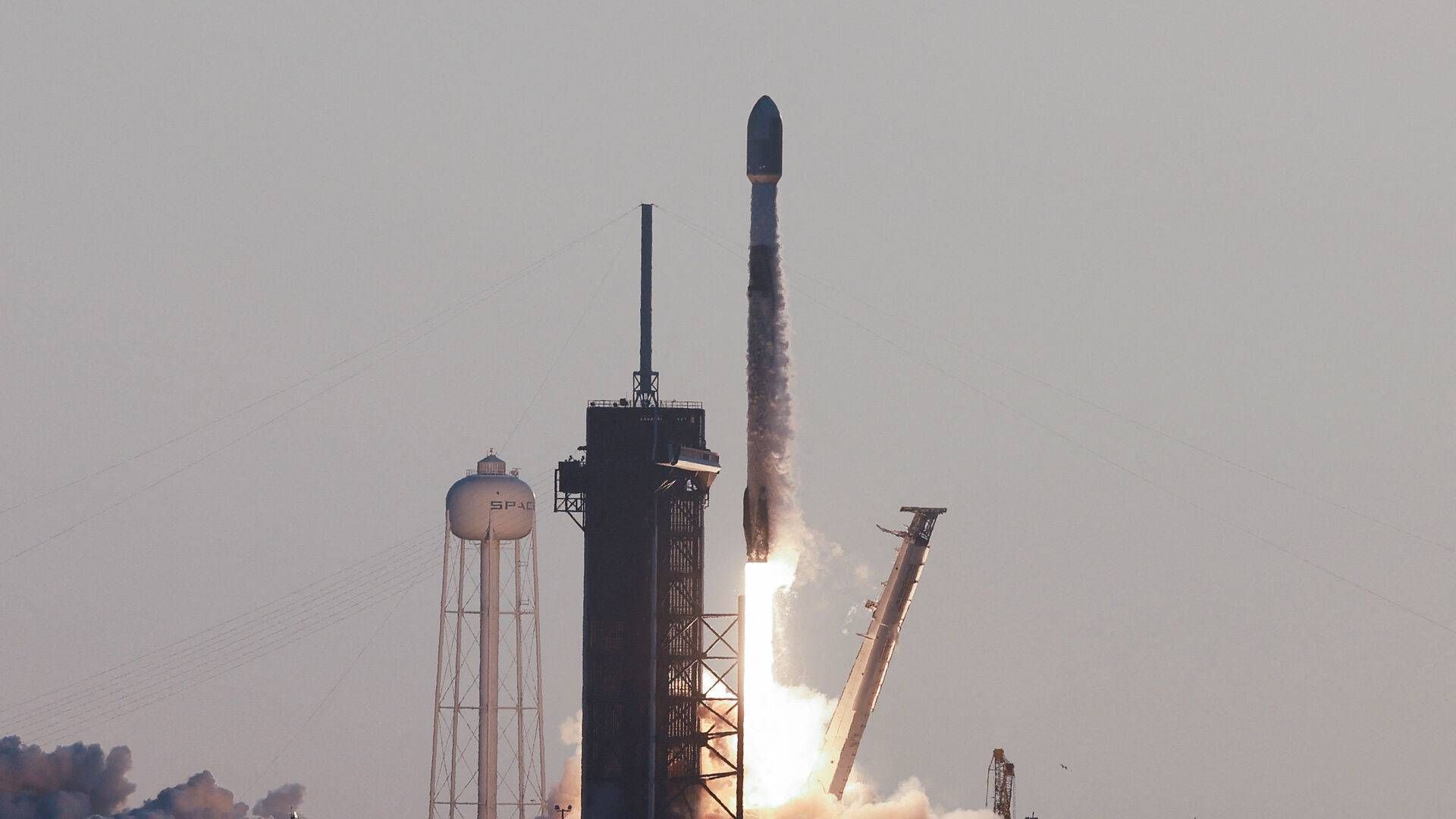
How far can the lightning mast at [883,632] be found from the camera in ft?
622

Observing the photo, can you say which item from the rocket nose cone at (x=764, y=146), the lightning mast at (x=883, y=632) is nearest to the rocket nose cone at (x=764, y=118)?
the rocket nose cone at (x=764, y=146)

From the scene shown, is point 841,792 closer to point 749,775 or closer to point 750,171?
point 749,775

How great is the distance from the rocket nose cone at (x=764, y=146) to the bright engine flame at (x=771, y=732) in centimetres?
1887

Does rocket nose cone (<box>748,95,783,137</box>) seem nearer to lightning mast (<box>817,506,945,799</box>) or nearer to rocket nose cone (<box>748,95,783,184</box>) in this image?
rocket nose cone (<box>748,95,783,184</box>)

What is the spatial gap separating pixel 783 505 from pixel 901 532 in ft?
18.9

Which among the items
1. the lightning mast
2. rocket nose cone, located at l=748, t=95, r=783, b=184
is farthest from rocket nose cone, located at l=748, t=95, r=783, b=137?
the lightning mast

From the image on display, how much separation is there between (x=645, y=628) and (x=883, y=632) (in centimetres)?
1075

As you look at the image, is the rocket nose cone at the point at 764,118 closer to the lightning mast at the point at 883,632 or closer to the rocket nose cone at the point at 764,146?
the rocket nose cone at the point at 764,146

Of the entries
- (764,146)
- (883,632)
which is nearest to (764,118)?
(764,146)

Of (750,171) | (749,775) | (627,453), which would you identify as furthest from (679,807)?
(750,171)

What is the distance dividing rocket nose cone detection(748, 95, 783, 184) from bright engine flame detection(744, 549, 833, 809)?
1887 cm

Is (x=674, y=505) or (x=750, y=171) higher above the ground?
(x=750, y=171)

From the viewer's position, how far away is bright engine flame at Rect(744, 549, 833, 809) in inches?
7613

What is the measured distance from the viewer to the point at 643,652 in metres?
191
